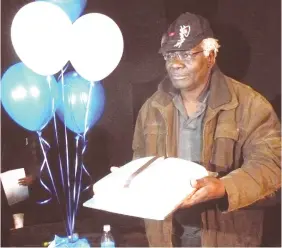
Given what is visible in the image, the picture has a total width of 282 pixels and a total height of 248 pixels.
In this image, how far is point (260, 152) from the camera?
5.07 ft

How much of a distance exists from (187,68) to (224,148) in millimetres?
342

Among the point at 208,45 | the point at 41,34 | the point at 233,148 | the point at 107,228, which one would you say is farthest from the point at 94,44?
the point at 107,228

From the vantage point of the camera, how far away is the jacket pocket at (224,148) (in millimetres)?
1567

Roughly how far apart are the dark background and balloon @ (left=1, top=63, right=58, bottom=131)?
0.15 meters

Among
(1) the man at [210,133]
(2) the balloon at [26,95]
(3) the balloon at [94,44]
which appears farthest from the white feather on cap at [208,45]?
(2) the balloon at [26,95]

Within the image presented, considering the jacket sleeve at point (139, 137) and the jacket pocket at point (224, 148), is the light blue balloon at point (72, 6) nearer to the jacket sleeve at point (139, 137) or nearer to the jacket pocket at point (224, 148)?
the jacket sleeve at point (139, 137)

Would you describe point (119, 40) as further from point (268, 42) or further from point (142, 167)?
point (268, 42)

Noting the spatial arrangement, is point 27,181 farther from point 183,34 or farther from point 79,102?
point 183,34

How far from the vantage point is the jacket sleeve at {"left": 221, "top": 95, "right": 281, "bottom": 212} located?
4.87 ft

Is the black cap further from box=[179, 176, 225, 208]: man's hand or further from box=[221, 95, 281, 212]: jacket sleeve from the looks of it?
box=[179, 176, 225, 208]: man's hand

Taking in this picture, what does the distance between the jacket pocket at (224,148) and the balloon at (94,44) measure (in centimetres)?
51

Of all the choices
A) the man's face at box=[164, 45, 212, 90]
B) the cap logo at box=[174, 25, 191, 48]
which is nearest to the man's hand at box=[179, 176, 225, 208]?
the man's face at box=[164, 45, 212, 90]

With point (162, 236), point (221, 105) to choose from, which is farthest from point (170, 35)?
point (162, 236)

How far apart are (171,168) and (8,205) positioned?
0.88m
